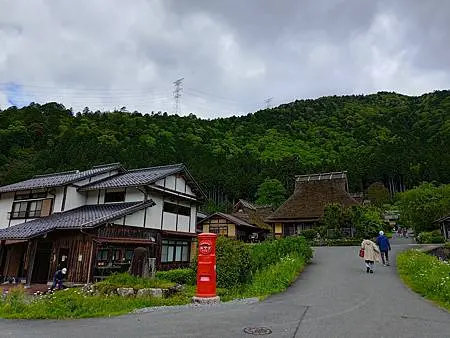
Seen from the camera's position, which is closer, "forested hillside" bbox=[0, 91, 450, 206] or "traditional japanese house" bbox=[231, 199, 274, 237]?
"traditional japanese house" bbox=[231, 199, 274, 237]

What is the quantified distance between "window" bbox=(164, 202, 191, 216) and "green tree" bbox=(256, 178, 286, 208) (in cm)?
3454

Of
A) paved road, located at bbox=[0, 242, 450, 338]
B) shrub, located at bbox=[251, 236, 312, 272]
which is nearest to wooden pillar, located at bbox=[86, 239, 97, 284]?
shrub, located at bbox=[251, 236, 312, 272]

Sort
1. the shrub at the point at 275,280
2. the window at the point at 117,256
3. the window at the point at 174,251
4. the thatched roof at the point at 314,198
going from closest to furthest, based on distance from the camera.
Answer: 1. the shrub at the point at 275,280
2. the window at the point at 117,256
3. the window at the point at 174,251
4. the thatched roof at the point at 314,198

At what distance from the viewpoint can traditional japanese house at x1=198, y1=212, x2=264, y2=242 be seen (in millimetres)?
36438

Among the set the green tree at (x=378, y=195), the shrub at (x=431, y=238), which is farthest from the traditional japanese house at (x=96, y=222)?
the green tree at (x=378, y=195)

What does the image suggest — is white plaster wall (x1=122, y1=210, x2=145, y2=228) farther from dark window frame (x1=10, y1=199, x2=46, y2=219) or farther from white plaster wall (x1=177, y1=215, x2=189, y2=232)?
dark window frame (x1=10, y1=199, x2=46, y2=219)

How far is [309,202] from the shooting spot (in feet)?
113

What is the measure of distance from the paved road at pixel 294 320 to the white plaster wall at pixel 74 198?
1419 cm

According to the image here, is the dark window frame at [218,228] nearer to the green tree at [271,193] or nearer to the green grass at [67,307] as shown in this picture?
the green tree at [271,193]

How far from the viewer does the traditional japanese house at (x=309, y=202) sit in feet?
109

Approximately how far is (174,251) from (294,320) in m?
16.9

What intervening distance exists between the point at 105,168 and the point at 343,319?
20653 mm

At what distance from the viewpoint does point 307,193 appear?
35.5 metres

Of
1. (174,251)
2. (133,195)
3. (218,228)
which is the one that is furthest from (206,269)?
(218,228)
